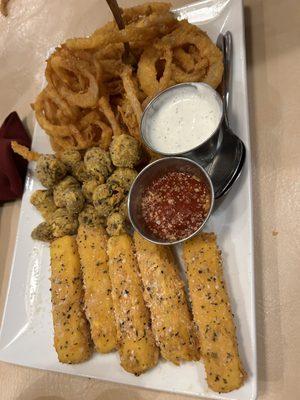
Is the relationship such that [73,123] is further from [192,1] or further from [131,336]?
[131,336]

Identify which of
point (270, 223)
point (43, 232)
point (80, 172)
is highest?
point (80, 172)

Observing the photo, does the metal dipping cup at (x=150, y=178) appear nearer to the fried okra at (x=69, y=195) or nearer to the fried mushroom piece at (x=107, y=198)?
the fried mushroom piece at (x=107, y=198)

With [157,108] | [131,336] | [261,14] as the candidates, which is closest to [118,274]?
[131,336]

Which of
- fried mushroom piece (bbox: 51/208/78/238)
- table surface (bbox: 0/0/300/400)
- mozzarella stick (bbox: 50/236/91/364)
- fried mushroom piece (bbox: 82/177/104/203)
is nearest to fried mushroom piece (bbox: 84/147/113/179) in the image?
fried mushroom piece (bbox: 82/177/104/203)

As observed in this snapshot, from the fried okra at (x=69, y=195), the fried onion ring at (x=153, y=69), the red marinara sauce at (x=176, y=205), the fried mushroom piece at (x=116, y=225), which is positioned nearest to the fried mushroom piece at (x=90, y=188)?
the fried okra at (x=69, y=195)

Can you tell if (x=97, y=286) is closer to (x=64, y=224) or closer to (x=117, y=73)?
(x=64, y=224)

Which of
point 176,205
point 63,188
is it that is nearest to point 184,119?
point 176,205
